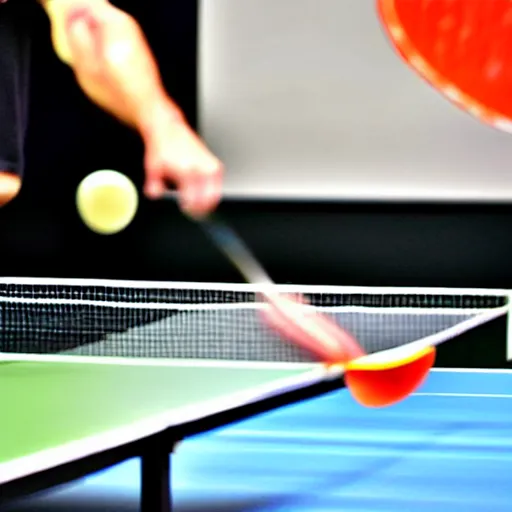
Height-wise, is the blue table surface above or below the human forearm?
below

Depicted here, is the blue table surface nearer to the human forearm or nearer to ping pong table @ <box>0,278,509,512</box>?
ping pong table @ <box>0,278,509,512</box>

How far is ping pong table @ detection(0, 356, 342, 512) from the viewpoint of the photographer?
1180 millimetres

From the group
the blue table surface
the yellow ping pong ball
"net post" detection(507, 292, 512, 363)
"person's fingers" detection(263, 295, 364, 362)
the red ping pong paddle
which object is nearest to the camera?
the red ping pong paddle

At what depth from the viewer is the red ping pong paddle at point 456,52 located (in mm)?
594

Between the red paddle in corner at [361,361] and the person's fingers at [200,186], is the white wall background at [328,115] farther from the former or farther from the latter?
the person's fingers at [200,186]

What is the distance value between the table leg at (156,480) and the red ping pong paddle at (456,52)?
914 millimetres

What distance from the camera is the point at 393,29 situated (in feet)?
1.94

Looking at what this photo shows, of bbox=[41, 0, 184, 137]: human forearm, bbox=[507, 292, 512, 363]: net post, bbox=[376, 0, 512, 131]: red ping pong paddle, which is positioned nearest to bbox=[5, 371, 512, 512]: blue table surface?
bbox=[507, 292, 512, 363]: net post

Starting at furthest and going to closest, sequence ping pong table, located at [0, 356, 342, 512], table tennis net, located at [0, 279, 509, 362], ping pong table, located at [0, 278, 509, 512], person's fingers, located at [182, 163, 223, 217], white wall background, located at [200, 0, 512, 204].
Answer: white wall background, located at [200, 0, 512, 204]
table tennis net, located at [0, 279, 509, 362]
person's fingers, located at [182, 163, 223, 217]
ping pong table, located at [0, 278, 509, 512]
ping pong table, located at [0, 356, 342, 512]

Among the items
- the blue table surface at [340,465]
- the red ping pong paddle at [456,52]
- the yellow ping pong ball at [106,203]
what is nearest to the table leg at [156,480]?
the blue table surface at [340,465]

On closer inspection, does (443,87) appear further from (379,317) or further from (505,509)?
(379,317)

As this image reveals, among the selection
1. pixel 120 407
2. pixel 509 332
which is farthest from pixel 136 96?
pixel 509 332

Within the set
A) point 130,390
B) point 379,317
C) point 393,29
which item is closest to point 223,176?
point 379,317

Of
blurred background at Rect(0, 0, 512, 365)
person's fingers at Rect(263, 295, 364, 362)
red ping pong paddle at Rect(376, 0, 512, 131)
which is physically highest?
blurred background at Rect(0, 0, 512, 365)
